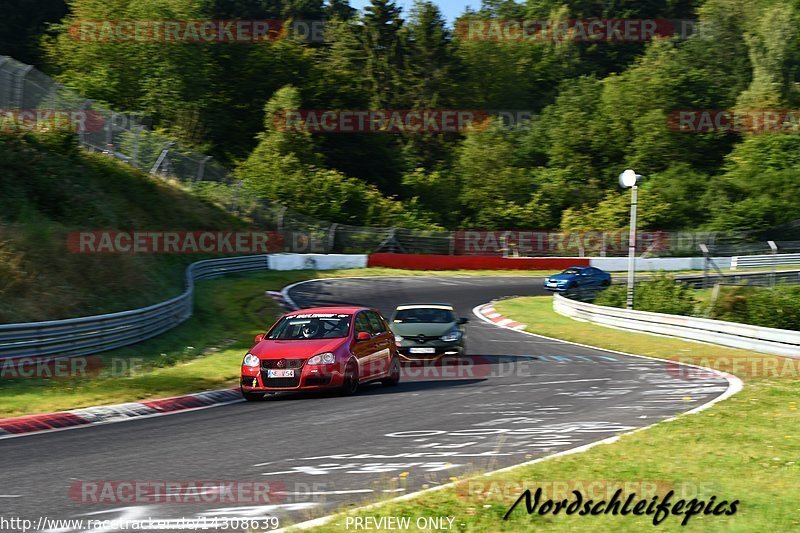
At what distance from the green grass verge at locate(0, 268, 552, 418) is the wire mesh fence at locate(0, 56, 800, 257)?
9.12 meters

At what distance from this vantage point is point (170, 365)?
18797 millimetres

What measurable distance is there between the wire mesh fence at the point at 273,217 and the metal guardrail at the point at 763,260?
0.66 m

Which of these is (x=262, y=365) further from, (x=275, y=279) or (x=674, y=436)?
(x=275, y=279)

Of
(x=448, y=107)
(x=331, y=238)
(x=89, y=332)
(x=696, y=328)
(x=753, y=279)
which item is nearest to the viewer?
(x=89, y=332)

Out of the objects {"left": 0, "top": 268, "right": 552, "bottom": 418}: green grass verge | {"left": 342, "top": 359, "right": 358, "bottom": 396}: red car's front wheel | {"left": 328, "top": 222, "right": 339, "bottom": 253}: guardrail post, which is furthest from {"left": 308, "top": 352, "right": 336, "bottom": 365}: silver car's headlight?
{"left": 328, "top": 222, "right": 339, "bottom": 253}: guardrail post

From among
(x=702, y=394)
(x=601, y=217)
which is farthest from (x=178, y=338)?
(x=601, y=217)

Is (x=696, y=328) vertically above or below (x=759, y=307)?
below

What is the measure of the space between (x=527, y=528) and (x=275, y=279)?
106ft

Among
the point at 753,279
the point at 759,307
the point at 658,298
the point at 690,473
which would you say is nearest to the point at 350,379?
the point at 690,473

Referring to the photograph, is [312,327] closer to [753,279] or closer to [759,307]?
[759,307]

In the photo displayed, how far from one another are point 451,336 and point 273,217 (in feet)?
94.7

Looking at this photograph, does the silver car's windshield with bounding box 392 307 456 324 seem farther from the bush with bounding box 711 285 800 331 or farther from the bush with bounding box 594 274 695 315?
the bush with bounding box 594 274 695 315

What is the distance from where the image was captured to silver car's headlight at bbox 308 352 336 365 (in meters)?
13.7

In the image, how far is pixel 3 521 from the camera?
6656 mm
